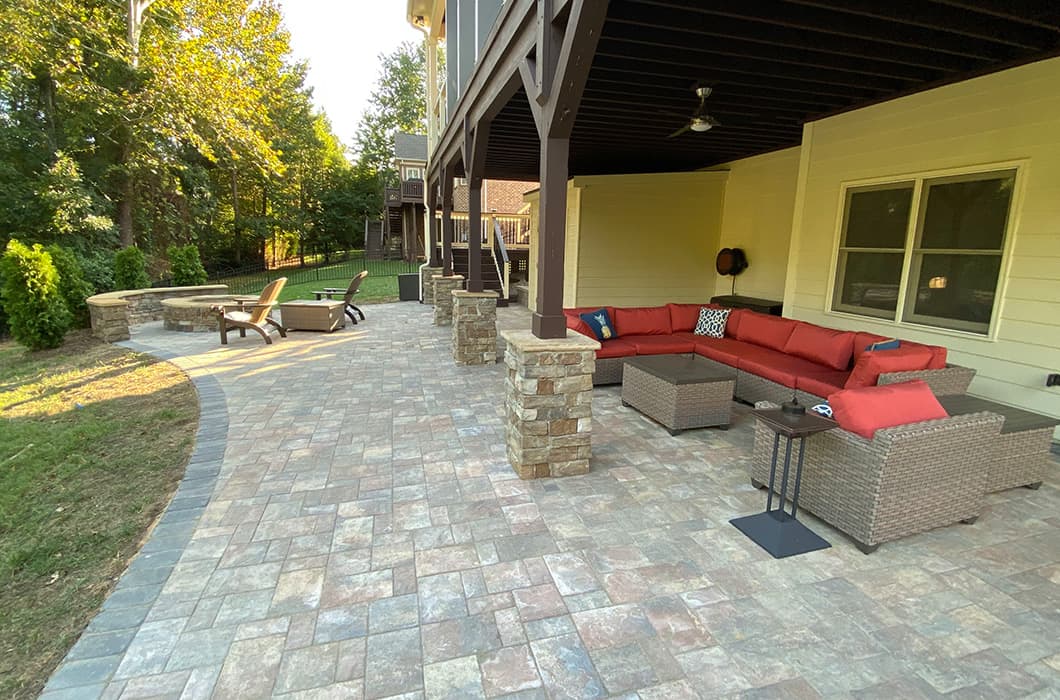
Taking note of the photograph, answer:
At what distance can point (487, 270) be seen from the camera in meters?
13.3

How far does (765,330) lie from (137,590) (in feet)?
18.5

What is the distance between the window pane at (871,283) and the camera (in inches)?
196

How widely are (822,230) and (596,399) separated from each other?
3486mm

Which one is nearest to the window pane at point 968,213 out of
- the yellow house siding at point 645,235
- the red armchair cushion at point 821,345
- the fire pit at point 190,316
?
the red armchair cushion at point 821,345

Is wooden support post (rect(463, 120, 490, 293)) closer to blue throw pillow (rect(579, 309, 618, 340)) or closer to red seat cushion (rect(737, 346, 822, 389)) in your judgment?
blue throw pillow (rect(579, 309, 618, 340))

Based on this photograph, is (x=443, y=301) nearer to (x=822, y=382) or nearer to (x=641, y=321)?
(x=641, y=321)

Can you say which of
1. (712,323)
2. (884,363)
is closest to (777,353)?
(712,323)

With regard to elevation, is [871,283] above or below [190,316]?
above

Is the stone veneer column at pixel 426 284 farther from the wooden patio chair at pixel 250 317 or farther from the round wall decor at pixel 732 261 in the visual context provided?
the round wall decor at pixel 732 261

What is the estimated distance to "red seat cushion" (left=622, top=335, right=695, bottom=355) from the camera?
541cm

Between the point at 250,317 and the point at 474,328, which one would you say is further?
the point at 250,317

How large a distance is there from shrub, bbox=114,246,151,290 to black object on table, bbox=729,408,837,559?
12289mm

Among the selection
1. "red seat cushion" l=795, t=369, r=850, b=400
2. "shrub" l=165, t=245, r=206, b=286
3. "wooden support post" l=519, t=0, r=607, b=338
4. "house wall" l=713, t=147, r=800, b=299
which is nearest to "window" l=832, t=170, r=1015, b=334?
"red seat cushion" l=795, t=369, r=850, b=400

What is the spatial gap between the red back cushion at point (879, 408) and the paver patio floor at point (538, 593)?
66 cm
